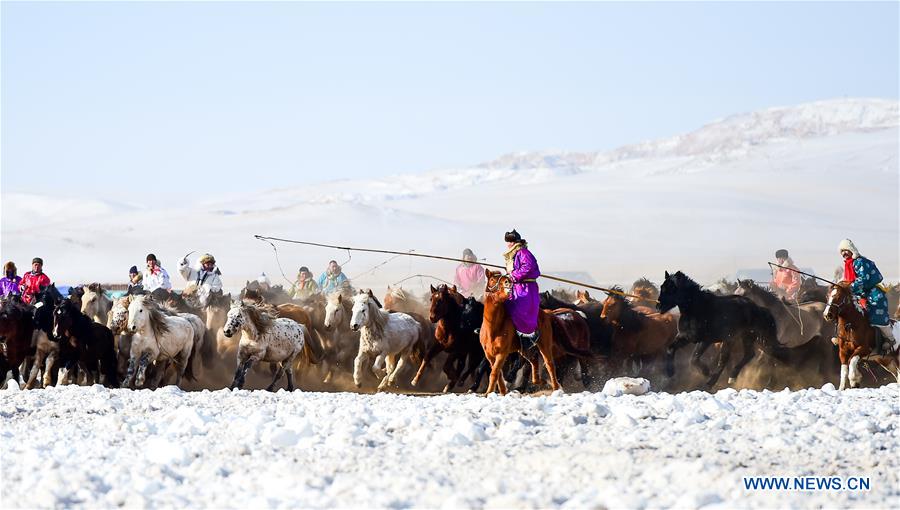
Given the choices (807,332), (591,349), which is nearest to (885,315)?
(807,332)

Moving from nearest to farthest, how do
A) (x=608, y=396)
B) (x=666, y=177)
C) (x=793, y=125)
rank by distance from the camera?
(x=608, y=396), (x=666, y=177), (x=793, y=125)

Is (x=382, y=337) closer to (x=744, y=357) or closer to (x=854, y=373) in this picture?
(x=744, y=357)

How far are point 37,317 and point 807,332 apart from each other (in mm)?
9664

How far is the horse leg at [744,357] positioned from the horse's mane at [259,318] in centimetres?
568

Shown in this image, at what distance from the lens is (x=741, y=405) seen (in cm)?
1227

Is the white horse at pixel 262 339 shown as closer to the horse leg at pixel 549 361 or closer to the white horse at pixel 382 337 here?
the white horse at pixel 382 337

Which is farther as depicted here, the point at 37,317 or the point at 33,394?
the point at 37,317

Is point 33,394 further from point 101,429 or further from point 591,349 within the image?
point 591,349

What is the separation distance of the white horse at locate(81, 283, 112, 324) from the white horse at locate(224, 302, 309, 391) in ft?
9.58

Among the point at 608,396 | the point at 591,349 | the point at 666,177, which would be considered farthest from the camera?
the point at 666,177

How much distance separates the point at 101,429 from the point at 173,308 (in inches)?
322

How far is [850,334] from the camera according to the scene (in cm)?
1672

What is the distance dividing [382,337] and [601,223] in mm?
75651

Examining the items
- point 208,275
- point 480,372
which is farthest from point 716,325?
point 208,275
